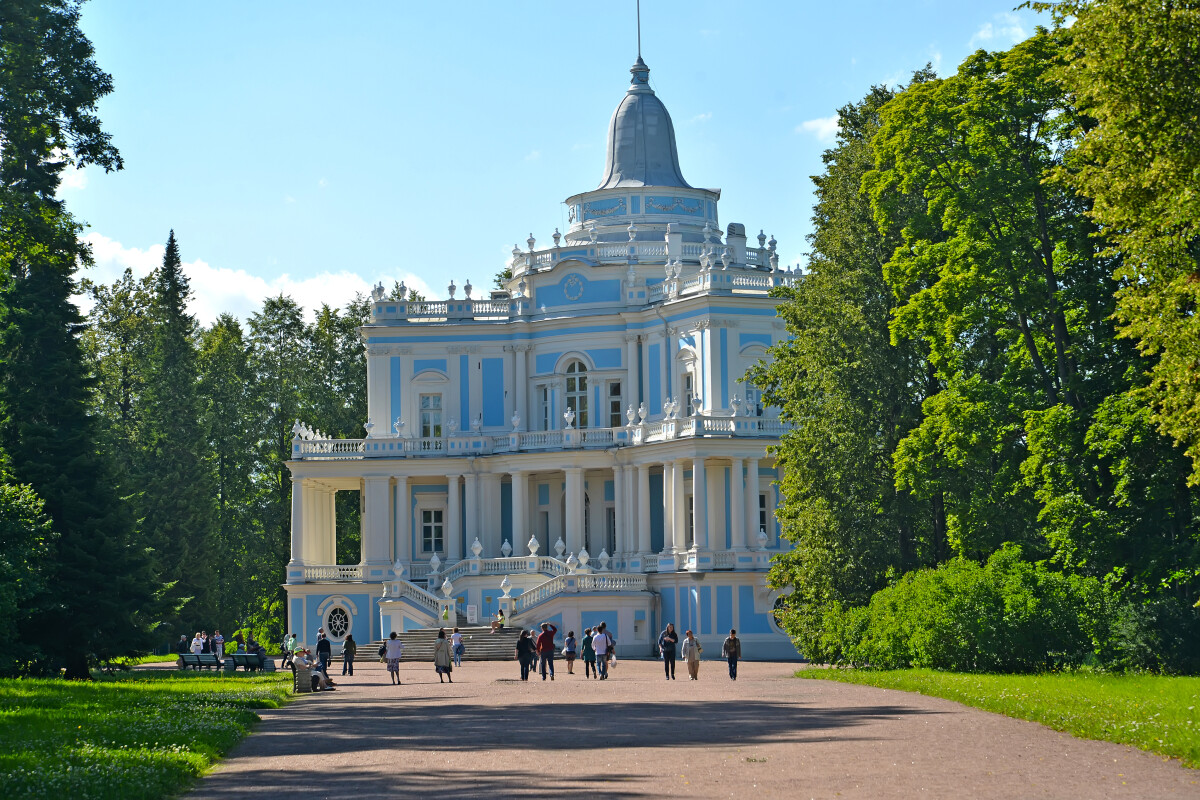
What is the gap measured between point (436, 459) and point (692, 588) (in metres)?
11.8

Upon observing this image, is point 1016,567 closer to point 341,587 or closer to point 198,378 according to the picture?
point 341,587

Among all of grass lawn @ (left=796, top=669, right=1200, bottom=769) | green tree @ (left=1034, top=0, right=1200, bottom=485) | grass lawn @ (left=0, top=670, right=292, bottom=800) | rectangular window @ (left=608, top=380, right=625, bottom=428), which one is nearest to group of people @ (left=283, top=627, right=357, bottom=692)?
grass lawn @ (left=0, top=670, right=292, bottom=800)

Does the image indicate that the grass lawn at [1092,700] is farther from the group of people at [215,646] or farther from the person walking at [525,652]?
the group of people at [215,646]

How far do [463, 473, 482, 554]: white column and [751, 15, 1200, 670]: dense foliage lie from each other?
20.4m

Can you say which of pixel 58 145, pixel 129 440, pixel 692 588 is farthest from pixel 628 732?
pixel 129 440

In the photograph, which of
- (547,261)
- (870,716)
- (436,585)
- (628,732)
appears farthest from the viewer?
(547,261)

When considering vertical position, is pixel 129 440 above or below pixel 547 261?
below

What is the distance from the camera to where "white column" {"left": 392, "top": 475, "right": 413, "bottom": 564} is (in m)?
56.1

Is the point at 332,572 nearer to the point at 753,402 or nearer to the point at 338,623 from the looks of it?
the point at 338,623

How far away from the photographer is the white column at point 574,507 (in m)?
54.2

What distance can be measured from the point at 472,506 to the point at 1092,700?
37049mm

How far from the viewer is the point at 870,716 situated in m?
21.5

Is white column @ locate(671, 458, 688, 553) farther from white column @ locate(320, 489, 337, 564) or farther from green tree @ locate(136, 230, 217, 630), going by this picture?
green tree @ locate(136, 230, 217, 630)

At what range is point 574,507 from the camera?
2140 inches
